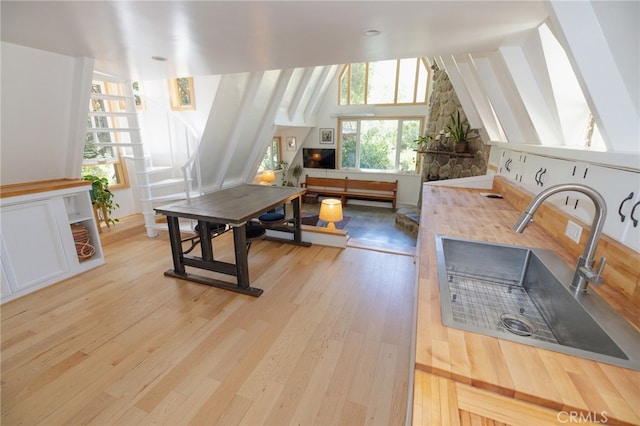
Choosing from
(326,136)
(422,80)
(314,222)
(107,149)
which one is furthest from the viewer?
(326,136)

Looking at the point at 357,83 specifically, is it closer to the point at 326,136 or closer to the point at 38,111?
the point at 326,136

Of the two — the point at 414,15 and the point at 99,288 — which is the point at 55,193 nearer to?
the point at 99,288

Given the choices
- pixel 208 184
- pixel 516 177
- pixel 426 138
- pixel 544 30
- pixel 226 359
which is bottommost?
pixel 226 359

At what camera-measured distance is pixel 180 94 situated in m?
3.89

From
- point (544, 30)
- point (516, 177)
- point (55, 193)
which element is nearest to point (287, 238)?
point (55, 193)

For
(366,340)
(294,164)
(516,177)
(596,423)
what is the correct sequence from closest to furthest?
(596,423), (366,340), (516,177), (294,164)

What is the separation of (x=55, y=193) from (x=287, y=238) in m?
2.35

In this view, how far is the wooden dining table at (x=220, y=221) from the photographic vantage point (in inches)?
91.9

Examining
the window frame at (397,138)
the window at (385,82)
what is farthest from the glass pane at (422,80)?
the window frame at (397,138)

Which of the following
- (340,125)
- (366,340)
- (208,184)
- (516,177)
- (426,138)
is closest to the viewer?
(366,340)

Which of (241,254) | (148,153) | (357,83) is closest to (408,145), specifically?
(357,83)

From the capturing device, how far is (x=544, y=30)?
151 centimetres

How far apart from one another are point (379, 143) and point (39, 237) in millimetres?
7200

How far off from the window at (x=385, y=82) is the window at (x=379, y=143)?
0.53 m
